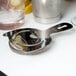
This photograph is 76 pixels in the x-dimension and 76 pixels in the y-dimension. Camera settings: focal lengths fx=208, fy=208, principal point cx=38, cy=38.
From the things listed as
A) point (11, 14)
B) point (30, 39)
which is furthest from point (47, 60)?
point (11, 14)

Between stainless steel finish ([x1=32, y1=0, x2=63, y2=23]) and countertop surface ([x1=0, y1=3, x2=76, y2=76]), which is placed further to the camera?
stainless steel finish ([x1=32, y1=0, x2=63, y2=23])

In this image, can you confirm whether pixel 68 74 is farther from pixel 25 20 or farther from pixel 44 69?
pixel 25 20

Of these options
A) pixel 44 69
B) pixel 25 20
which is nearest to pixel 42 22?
pixel 25 20

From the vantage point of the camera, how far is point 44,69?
0.37 m

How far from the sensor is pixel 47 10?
1.65ft

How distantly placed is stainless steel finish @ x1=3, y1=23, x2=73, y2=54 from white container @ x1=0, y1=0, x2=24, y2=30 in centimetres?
5

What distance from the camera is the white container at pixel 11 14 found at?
514mm

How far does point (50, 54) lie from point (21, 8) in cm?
18

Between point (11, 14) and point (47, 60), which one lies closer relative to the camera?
point (47, 60)

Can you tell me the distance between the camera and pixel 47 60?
397mm

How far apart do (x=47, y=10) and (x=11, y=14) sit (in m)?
0.10

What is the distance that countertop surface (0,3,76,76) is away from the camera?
0.37m

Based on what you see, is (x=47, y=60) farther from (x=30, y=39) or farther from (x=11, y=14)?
(x=11, y=14)

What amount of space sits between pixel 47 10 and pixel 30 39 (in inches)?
4.1
